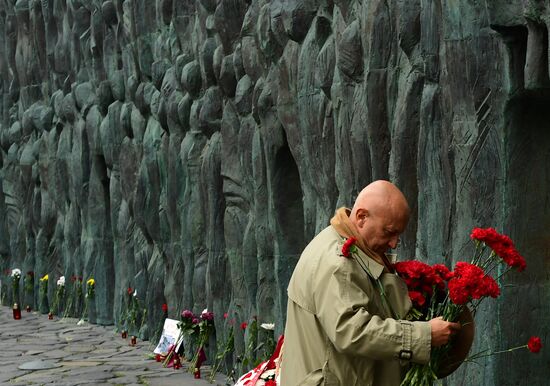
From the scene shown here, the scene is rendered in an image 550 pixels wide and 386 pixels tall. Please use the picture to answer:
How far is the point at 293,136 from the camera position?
9.59 meters

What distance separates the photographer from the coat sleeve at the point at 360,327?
4.51 m

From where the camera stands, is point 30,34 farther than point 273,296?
Yes

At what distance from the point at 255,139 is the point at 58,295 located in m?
6.96

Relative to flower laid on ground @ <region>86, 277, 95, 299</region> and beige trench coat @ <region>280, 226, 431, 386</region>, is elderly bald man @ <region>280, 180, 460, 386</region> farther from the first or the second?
flower laid on ground @ <region>86, 277, 95, 299</region>

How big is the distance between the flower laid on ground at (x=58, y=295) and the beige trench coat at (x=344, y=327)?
11953 millimetres

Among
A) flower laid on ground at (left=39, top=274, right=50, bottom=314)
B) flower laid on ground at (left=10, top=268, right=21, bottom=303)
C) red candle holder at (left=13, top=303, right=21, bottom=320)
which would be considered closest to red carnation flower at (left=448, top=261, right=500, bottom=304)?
red candle holder at (left=13, top=303, right=21, bottom=320)

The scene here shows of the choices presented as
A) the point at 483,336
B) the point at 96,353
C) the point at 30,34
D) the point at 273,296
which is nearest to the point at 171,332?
the point at 96,353

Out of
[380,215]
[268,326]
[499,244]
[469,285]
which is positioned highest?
[380,215]

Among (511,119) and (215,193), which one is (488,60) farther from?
(215,193)

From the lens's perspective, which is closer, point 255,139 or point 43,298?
point 255,139

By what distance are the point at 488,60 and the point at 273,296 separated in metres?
4.26

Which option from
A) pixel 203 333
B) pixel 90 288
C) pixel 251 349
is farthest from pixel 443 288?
pixel 90 288

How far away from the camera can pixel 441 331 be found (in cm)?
457

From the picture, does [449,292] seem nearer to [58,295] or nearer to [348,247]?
[348,247]
